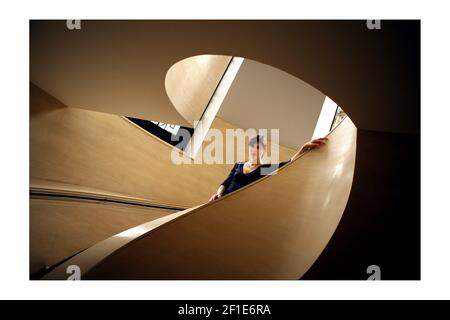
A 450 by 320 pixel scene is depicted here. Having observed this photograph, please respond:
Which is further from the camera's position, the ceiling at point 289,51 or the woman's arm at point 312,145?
the woman's arm at point 312,145

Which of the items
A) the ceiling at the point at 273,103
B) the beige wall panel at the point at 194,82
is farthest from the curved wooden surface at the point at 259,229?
the ceiling at the point at 273,103

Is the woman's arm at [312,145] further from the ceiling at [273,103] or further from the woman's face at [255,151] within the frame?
the ceiling at [273,103]

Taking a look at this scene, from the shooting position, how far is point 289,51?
7.76ft

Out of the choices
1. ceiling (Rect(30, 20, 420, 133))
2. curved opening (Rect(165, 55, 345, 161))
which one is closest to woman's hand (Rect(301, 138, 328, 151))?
ceiling (Rect(30, 20, 420, 133))

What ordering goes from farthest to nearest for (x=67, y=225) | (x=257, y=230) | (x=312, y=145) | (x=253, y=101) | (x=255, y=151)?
1. (x=253, y=101)
2. (x=67, y=225)
3. (x=255, y=151)
4. (x=312, y=145)
5. (x=257, y=230)

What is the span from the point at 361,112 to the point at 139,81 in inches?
86.7

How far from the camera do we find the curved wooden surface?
2943mm

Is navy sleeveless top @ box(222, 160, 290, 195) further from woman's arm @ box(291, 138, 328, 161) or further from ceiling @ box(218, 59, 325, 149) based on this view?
ceiling @ box(218, 59, 325, 149)

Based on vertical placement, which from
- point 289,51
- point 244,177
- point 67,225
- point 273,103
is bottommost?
point 67,225

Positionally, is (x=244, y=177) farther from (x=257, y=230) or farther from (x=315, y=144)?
(x=315, y=144)

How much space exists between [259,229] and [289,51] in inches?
72.3

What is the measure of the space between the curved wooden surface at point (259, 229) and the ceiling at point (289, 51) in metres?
0.54

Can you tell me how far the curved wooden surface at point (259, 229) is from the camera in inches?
116

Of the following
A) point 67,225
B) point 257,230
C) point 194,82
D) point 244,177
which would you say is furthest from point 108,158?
point 257,230
